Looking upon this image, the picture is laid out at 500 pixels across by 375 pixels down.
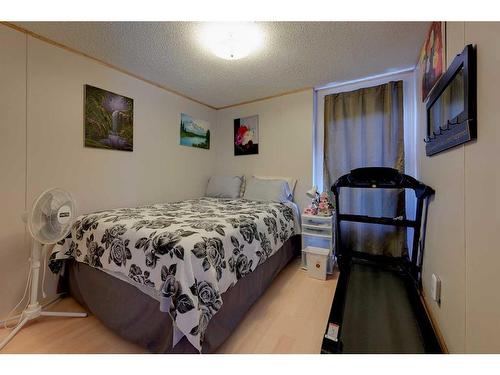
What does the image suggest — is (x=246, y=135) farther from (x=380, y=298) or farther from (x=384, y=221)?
(x=380, y=298)

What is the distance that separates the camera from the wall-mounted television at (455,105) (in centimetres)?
90

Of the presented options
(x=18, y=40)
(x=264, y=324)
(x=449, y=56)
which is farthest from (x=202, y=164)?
(x=449, y=56)

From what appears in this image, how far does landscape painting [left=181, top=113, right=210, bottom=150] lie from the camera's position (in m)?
3.00

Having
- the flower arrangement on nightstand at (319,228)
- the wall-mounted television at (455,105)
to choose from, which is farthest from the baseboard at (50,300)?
the wall-mounted television at (455,105)

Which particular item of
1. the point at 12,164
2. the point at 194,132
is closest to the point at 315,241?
the point at 194,132

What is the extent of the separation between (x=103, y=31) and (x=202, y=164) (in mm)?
1924

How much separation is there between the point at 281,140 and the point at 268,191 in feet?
2.58

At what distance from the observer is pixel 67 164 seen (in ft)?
6.10

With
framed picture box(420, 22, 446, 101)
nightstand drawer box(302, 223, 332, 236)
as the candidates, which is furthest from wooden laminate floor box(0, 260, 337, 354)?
framed picture box(420, 22, 446, 101)

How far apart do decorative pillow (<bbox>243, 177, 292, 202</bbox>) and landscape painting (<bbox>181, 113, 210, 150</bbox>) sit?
107cm

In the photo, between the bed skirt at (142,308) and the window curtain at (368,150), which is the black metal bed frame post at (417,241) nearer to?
the window curtain at (368,150)

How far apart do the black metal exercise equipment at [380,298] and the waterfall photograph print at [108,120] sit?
7.59 ft

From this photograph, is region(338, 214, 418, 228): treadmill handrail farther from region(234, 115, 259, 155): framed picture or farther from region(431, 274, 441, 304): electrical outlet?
region(234, 115, 259, 155): framed picture

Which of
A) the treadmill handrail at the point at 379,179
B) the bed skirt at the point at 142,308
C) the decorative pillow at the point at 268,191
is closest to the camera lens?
the bed skirt at the point at 142,308
